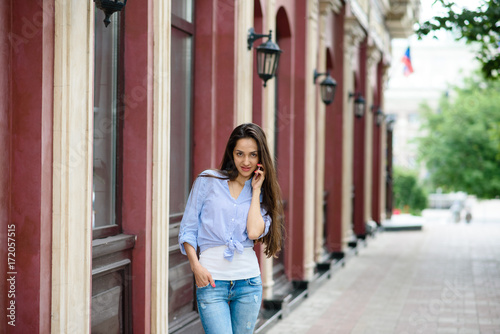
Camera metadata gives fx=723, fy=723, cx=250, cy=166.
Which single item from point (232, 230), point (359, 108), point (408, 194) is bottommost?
point (408, 194)

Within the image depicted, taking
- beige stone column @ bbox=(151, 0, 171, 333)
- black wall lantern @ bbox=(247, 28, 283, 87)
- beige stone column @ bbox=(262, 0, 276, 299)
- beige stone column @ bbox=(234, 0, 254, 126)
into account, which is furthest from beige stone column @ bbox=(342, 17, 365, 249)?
beige stone column @ bbox=(151, 0, 171, 333)

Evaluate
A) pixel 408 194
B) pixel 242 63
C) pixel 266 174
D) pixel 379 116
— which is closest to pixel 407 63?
pixel 379 116

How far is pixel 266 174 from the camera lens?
153 inches

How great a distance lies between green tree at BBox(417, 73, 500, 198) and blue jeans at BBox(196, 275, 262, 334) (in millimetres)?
35191

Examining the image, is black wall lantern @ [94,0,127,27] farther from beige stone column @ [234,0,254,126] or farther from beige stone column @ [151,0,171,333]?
beige stone column @ [234,0,254,126]

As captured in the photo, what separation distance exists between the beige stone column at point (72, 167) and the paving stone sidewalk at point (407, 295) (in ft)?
12.7

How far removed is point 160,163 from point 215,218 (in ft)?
5.22

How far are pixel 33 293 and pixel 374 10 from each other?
626 inches

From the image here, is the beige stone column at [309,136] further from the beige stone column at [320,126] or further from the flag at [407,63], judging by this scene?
the flag at [407,63]

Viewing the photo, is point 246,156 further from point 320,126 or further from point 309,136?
point 320,126

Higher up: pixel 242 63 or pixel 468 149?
pixel 468 149

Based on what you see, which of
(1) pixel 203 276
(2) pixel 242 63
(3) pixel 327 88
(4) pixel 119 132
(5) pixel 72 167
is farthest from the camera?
(3) pixel 327 88

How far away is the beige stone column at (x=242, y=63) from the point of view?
6977mm

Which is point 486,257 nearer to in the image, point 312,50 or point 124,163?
point 312,50
